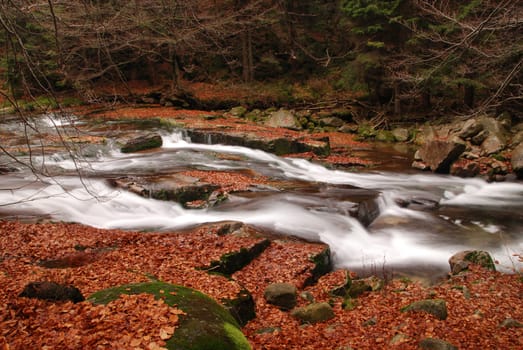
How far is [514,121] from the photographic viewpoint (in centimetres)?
1917

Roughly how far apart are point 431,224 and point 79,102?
22968 mm

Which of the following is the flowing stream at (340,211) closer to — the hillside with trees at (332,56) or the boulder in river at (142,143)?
the boulder in river at (142,143)

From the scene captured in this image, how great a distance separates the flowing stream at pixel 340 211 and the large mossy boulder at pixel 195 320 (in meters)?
2.85

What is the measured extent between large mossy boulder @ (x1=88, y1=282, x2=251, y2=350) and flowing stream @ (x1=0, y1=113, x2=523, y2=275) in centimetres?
285

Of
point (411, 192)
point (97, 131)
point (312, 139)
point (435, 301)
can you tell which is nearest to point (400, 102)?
point (312, 139)

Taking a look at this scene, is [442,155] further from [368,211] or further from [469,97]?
[469,97]

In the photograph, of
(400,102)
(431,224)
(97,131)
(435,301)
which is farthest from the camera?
(400,102)

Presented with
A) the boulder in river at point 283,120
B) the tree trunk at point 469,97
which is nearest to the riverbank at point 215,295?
the boulder in river at point 283,120

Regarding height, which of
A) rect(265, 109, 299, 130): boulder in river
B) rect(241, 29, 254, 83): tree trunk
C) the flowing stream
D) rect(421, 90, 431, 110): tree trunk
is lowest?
the flowing stream

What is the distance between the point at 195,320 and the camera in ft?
12.2

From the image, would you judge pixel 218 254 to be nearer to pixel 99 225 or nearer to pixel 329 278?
Answer: pixel 329 278

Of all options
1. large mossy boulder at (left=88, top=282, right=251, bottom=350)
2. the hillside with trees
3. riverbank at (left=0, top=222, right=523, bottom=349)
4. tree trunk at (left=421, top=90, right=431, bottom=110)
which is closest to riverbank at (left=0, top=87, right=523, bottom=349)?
riverbank at (left=0, top=222, right=523, bottom=349)

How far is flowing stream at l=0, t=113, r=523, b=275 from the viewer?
8.61 m

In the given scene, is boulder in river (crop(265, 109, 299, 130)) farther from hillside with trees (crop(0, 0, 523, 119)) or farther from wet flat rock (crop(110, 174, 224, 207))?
wet flat rock (crop(110, 174, 224, 207))
